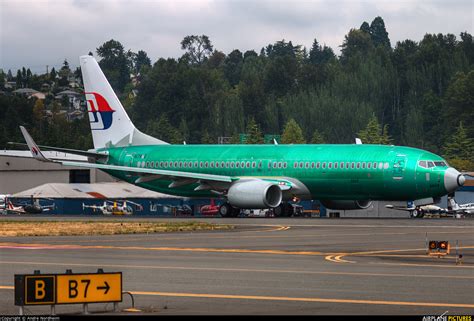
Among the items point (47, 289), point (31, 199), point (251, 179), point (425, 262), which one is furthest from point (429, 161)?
point (47, 289)

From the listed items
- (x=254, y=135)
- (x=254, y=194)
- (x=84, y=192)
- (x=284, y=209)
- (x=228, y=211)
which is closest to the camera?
(x=254, y=194)

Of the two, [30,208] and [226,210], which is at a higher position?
[226,210]

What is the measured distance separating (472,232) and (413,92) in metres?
148

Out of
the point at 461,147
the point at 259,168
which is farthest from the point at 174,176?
the point at 461,147

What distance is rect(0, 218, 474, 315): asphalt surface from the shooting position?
2200cm

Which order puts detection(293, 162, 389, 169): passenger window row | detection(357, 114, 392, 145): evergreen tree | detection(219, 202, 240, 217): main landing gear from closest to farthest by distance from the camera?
detection(293, 162, 389, 169): passenger window row
detection(219, 202, 240, 217): main landing gear
detection(357, 114, 392, 145): evergreen tree

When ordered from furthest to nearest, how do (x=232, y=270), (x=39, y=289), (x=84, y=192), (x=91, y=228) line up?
1. (x=84, y=192)
2. (x=91, y=228)
3. (x=232, y=270)
4. (x=39, y=289)

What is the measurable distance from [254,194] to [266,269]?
37.8 m

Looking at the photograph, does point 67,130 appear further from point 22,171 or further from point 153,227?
point 153,227

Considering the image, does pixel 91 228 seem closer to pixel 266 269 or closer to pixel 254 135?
pixel 266 269

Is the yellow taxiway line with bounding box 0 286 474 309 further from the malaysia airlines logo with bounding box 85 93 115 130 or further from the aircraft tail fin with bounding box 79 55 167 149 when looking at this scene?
the malaysia airlines logo with bounding box 85 93 115 130

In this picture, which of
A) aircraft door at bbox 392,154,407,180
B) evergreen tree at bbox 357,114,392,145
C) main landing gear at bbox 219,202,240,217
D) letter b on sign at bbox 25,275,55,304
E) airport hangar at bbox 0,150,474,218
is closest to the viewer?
letter b on sign at bbox 25,275,55,304

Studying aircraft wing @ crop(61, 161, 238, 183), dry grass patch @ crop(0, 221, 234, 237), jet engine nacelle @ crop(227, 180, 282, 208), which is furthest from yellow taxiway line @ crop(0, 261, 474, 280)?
aircraft wing @ crop(61, 161, 238, 183)

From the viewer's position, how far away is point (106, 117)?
261 feet
